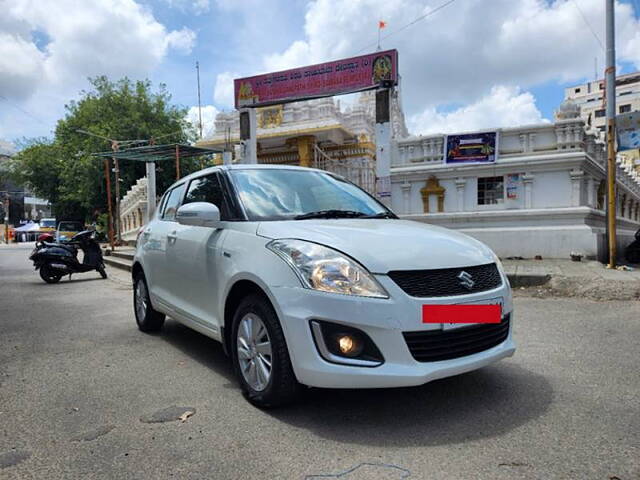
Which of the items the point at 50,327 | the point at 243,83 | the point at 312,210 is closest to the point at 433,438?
the point at 312,210

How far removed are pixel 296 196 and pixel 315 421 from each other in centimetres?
166

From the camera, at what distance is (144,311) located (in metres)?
5.12

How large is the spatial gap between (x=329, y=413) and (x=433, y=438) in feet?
2.08

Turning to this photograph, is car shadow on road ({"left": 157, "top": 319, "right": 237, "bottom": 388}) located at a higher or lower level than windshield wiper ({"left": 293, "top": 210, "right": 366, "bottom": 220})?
lower

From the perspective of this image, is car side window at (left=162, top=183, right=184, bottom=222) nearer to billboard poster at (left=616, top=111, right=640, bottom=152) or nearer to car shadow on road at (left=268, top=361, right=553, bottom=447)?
car shadow on road at (left=268, top=361, right=553, bottom=447)

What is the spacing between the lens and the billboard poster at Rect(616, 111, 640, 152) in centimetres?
926

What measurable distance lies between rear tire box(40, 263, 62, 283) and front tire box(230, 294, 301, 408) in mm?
8639

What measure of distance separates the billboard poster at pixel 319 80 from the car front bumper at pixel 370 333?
9.16 metres

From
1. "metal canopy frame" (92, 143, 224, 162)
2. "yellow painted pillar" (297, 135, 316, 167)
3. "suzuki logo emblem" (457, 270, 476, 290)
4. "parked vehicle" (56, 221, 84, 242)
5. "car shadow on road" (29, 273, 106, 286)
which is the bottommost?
"car shadow on road" (29, 273, 106, 286)

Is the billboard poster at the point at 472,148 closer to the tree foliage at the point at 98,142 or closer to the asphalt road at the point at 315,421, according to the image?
the asphalt road at the point at 315,421

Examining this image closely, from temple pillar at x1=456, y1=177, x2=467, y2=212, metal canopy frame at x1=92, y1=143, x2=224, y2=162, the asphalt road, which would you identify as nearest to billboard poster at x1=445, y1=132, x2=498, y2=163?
temple pillar at x1=456, y1=177, x2=467, y2=212

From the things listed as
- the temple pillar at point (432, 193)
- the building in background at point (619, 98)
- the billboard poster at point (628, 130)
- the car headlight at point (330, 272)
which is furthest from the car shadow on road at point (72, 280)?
the building in background at point (619, 98)

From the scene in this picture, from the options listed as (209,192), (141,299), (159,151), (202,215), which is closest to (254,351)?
(202,215)

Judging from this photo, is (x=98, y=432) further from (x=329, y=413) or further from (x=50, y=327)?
(x=50, y=327)
